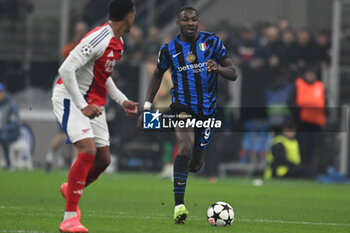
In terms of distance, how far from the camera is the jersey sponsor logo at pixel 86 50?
698 cm

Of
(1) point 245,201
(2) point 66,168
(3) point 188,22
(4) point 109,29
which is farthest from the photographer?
(2) point 66,168

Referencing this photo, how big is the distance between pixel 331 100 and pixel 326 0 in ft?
7.73

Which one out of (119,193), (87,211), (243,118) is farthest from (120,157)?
(87,211)

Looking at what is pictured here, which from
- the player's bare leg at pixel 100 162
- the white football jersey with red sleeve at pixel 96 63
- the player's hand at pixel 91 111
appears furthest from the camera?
the player's bare leg at pixel 100 162

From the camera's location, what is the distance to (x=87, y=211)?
924cm

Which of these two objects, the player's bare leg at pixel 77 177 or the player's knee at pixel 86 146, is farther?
the player's knee at pixel 86 146

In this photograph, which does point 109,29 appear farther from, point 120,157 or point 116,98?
point 120,157

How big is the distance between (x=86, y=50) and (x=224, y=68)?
1.95 metres

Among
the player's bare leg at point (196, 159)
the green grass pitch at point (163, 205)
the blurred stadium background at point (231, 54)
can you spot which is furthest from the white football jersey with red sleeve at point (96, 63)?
the blurred stadium background at point (231, 54)

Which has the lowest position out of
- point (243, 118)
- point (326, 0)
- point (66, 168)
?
point (66, 168)

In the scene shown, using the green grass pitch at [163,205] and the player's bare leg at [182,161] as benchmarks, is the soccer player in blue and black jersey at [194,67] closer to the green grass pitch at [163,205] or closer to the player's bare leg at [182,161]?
the player's bare leg at [182,161]

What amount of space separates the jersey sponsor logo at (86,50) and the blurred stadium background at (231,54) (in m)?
10.4

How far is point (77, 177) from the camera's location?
6973mm

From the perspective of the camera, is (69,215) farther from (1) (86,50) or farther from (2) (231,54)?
(2) (231,54)
